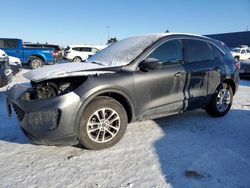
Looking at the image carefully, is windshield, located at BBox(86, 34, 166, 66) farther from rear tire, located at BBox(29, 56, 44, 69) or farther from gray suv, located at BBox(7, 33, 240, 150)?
rear tire, located at BBox(29, 56, 44, 69)

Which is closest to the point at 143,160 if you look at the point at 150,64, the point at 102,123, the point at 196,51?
the point at 102,123

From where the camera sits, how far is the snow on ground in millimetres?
3182

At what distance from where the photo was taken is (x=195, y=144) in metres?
4.28

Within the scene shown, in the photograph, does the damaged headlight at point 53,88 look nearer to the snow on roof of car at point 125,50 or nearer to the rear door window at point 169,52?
the snow on roof of car at point 125,50

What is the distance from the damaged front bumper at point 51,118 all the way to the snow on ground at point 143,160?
296 mm

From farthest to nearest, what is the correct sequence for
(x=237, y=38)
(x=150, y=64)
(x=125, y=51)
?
(x=237, y=38)
(x=125, y=51)
(x=150, y=64)

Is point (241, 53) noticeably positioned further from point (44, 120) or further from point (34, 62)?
point (44, 120)

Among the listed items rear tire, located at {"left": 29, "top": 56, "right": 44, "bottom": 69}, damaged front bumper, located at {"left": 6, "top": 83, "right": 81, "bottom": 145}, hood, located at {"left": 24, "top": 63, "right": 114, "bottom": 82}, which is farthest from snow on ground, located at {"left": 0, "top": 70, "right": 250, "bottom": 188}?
rear tire, located at {"left": 29, "top": 56, "right": 44, "bottom": 69}

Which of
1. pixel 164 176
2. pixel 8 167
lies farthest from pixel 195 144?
pixel 8 167

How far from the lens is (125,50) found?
15.5 ft

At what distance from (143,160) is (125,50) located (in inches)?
75.1

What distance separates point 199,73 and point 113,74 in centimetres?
179

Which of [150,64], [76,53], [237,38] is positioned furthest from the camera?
[237,38]

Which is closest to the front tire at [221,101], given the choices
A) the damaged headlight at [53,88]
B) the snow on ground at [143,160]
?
the snow on ground at [143,160]
